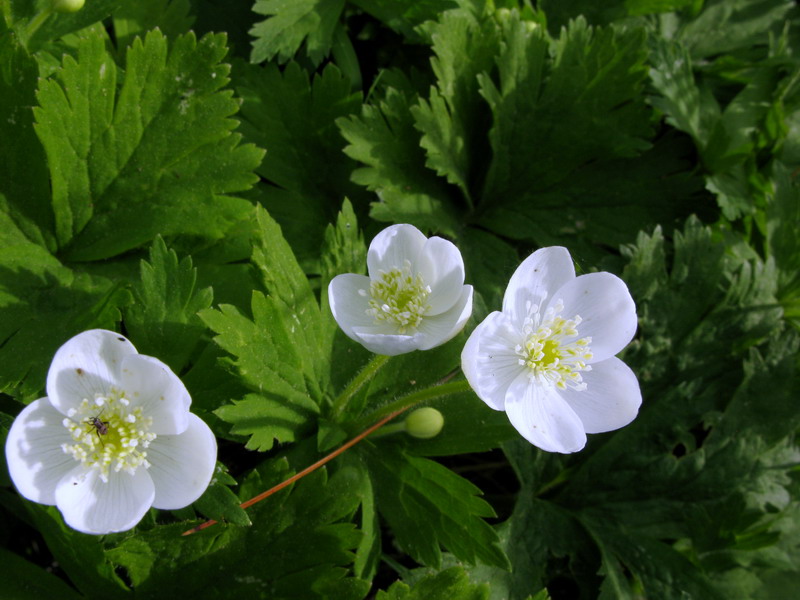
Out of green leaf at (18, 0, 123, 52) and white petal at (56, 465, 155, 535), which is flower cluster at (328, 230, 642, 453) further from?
green leaf at (18, 0, 123, 52)

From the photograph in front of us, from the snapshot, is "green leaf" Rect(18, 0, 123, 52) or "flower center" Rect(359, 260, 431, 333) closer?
"flower center" Rect(359, 260, 431, 333)

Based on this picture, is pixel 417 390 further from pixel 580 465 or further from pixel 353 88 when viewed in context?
pixel 353 88

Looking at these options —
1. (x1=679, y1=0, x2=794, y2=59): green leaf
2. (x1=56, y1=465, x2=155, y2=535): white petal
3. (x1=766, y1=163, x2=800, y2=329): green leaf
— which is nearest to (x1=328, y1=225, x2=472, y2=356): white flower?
(x1=56, y1=465, x2=155, y2=535): white petal

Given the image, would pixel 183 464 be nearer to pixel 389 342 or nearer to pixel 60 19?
pixel 389 342

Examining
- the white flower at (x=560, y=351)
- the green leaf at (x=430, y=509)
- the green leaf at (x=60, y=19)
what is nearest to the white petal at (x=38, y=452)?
the green leaf at (x=430, y=509)

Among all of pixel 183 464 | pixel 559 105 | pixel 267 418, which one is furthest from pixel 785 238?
pixel 183 464

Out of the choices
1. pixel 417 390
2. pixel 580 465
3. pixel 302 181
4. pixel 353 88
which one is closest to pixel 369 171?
pixel 302 181
